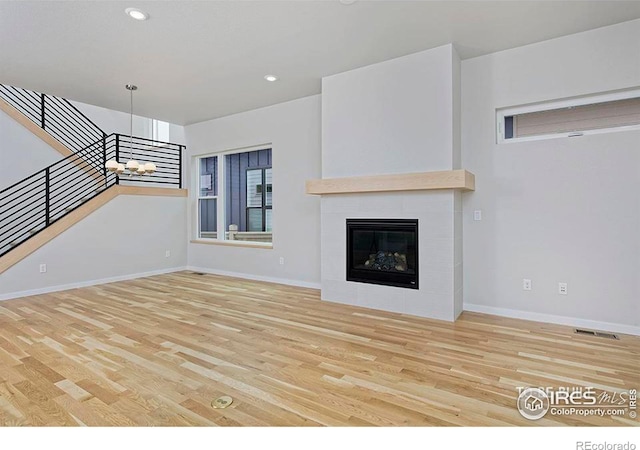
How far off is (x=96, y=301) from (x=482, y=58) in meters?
5.66

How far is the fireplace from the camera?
155 inches

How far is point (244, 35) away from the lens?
11.3 feet

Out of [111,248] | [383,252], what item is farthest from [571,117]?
[111,248]

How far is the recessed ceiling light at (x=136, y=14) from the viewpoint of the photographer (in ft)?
9.86

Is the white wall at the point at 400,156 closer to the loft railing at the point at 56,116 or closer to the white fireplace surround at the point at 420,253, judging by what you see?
the white fireplace surround at the point at 420,253

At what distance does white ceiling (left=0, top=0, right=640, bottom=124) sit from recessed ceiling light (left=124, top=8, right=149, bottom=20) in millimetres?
58

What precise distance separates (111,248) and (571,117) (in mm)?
6802

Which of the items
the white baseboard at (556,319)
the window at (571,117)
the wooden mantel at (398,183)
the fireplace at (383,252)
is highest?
the window at (571,117)

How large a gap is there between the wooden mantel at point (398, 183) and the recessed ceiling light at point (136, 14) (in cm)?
245

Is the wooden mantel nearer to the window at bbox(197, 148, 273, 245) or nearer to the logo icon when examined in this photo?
the logo icon

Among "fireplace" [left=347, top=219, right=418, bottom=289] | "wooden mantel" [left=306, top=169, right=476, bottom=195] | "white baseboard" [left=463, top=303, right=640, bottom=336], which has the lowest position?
"white baseboard" [left=463, top=303, right=640, bottom=336]

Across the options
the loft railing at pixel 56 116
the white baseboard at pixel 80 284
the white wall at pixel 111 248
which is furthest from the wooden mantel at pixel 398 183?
the loft railing at pixel 56 116

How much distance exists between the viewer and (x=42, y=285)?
5027 millimetres

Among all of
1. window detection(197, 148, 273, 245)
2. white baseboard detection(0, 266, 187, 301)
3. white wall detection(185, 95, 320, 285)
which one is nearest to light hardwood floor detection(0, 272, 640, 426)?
white baseboard detection(0, 266, 187, 301)
